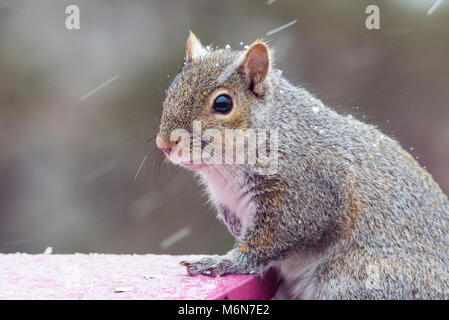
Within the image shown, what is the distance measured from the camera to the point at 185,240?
12.9ft

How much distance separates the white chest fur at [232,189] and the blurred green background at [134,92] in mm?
1634

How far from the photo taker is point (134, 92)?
3.77 meters

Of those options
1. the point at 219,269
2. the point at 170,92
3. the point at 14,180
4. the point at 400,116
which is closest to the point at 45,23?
the point at 14,180

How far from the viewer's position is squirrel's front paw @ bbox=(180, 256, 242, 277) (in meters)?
1.57

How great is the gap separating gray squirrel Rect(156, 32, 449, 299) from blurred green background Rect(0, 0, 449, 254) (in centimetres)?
161

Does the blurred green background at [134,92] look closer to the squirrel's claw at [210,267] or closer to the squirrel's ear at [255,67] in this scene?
the squirrel's ear at [255,67]

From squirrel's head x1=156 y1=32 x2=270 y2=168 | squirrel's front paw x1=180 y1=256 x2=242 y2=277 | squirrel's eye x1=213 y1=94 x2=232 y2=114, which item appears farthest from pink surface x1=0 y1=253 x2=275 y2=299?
squirrel's eye x1=213 y1=94 x2=232 y2=114

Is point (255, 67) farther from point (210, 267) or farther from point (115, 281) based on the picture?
point (115, 281)

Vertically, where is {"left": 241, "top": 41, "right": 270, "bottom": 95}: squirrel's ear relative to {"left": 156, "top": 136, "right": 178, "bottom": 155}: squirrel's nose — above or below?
above

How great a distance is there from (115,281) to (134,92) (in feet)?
7.64

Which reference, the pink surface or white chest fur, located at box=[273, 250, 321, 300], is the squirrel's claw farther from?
white chest fur, located at box=[273, 250, 321, 300]

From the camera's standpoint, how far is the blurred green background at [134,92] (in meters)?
3.51

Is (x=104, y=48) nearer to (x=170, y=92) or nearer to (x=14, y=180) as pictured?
(x=14, y=180)

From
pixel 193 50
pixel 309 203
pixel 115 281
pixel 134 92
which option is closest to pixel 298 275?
pixel 309 203
